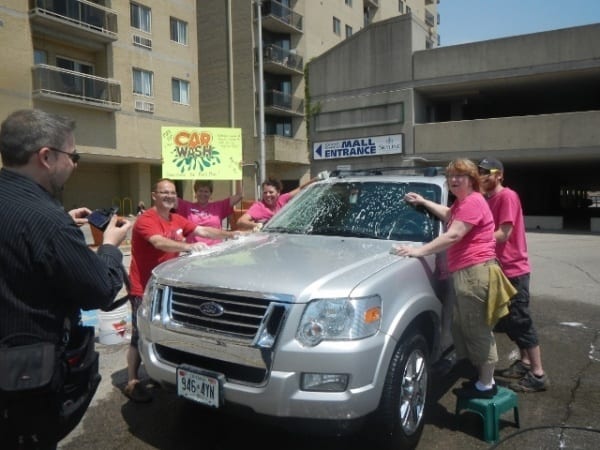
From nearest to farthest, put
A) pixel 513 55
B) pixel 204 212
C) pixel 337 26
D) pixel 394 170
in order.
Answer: pixel 394 170, pixel 204 212, pixel 513 55, pixel 337 26

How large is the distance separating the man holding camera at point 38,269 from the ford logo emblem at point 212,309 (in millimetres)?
871

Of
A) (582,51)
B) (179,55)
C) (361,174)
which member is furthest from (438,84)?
(361,174)

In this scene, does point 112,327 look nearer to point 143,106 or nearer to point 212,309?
point 212,309

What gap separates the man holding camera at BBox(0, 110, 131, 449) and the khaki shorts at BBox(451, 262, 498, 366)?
92.8 inches

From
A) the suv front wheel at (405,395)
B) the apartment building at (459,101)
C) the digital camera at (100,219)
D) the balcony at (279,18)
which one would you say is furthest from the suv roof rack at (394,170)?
the balcony at (279,18)

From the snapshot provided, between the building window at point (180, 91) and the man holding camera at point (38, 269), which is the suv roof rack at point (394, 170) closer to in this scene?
the man holding camera at point (38, 269)

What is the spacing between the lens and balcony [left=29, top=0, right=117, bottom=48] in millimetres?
21188

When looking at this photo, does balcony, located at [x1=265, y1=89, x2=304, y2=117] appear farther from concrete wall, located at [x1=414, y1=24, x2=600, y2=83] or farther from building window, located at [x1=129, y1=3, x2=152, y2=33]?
concrete wall, located at [x1=414, y1=24, x2=600, y2=83]

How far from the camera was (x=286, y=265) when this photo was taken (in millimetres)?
3158

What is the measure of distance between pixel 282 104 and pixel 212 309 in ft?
113

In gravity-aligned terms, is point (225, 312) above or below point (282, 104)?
below

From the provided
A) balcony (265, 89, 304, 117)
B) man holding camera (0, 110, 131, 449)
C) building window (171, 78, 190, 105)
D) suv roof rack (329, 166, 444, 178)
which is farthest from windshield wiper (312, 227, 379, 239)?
balcony (265, 89, 304, 117)

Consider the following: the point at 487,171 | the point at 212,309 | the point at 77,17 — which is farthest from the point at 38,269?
the point at 77,17

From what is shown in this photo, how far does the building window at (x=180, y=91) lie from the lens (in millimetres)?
28250
